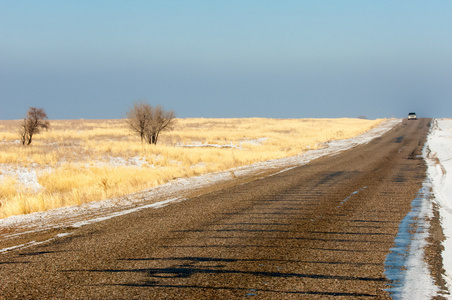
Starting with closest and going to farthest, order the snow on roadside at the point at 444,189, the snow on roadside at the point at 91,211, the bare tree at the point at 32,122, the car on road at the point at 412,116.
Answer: the snow on roadside at the point at 444,189, the snow on roadside at the point at 91,211, the bare tree at the point at 32,122, the car on road at the point at 412,116

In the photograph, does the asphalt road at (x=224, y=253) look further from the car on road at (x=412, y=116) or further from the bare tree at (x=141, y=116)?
the car on road at (x=412, y=116)

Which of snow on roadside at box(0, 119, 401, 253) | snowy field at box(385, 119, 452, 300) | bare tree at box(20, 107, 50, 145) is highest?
bare tree at box(20, 107, 50, 145)

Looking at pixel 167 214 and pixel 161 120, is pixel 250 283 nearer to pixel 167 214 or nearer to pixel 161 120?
pixel 167 214

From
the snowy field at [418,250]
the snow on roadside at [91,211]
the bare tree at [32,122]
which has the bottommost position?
the snow on roadside at [91,211]

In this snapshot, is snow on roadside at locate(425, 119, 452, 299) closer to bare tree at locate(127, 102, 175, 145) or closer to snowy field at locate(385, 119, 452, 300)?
snowy field at locate(385, 119, 452, 300)

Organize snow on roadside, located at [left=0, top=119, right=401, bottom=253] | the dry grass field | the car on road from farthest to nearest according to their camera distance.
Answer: the car on road, the dry grass field, snow on roadside, located at [left=0, top=119, right=401, bottom=253]

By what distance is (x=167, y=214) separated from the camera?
8.08 meters

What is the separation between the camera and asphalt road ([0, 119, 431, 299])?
4156 millimetres

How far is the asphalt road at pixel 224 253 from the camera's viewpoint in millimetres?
4156

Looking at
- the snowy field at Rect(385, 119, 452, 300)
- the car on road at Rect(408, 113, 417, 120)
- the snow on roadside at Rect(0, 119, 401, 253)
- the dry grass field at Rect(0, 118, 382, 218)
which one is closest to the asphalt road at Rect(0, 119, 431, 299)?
the snowy field at Rect(385, 119, 452, 300)

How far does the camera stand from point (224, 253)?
536 cm

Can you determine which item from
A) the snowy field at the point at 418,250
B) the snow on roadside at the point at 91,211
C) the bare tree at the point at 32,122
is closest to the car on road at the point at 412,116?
Answer: the bare tree at the point at 32,122

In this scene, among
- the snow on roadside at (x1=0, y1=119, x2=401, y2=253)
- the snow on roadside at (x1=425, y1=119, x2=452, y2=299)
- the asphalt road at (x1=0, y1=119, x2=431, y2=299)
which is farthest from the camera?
the snow on roadside at (x1=0, y1=119, x2=401, y2=253)

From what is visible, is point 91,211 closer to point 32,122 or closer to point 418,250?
point 418,250
